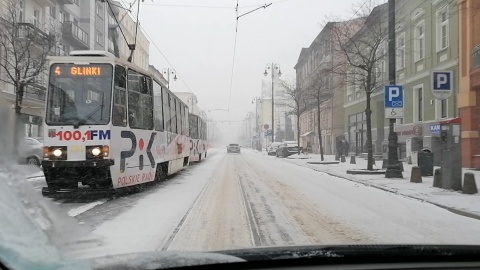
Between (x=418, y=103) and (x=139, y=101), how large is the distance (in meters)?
19.7

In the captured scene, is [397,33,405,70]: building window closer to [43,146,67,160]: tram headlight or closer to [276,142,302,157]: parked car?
[276,142,302,157]: parked car

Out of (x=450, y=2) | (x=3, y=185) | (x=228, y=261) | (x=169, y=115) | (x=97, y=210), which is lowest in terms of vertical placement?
(x=97, y=210)

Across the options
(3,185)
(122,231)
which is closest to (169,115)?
(122,231)

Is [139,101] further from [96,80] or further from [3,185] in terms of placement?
[3,185]

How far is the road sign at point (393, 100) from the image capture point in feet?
50.9

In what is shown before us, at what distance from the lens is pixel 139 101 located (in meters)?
11.6

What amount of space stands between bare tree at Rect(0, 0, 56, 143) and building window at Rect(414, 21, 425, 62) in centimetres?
1979

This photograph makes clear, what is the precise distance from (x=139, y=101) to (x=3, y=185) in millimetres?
8820

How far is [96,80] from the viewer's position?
1030 centimetres

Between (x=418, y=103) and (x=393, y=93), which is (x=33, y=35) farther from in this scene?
(x=418, y=103)

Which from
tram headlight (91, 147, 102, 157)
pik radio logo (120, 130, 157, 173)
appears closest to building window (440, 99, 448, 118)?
pik radio logo (120, 130, 157, 173)

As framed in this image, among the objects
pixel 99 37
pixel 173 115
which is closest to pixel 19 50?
pixel 173 115

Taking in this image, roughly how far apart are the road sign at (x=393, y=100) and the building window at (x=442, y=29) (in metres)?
9.25

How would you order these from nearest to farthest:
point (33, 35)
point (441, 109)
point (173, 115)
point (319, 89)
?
point (173, 115) → point (33, 35) → point (441, 109) → point (319, 89)
